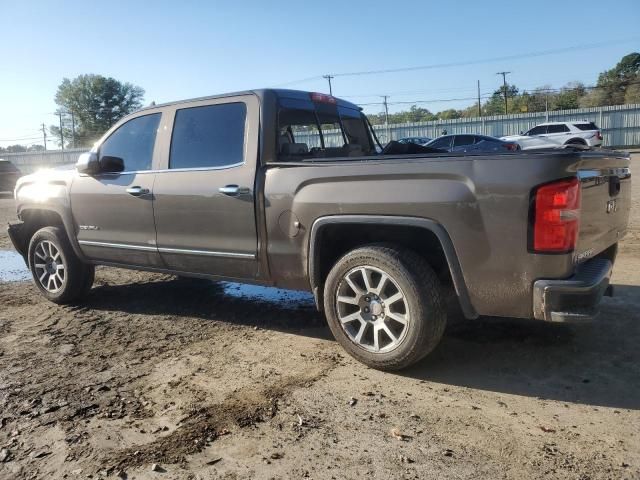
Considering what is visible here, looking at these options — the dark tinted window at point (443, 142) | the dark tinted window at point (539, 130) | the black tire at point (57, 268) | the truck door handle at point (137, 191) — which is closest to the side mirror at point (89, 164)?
the truck door handle at point (137, 191)

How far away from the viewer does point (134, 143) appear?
502cm

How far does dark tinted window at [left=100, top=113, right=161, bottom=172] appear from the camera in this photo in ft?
15.9

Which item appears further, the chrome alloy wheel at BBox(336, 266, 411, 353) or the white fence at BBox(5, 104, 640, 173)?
the white fence at BBox(5, 104, 640, 173)

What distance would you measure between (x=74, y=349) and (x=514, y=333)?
361 cm

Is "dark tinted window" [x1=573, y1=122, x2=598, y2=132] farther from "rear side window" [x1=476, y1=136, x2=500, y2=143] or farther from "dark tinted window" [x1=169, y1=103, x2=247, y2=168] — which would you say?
"dark tinted window" [x1=169, y1=103, x2=247, y2=168]

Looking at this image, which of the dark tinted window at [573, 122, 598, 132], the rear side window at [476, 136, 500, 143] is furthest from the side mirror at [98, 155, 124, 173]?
the dark tinted window at [573, 122, 598, 132]

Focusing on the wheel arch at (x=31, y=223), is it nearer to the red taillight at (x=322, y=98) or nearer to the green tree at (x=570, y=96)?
the red taillight at (x=322, y=98)

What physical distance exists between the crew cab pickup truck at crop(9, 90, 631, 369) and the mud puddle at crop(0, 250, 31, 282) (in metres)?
2.11

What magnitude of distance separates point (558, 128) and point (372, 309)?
2638 centimetres

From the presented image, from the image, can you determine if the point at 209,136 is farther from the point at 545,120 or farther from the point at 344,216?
the point at 545,120

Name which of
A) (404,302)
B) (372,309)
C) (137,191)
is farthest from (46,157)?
→ (404,302)

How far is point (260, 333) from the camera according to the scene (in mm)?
4582

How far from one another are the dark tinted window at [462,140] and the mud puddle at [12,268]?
53.3 ft

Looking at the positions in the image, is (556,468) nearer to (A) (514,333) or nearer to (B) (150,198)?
(A) (514,333)
